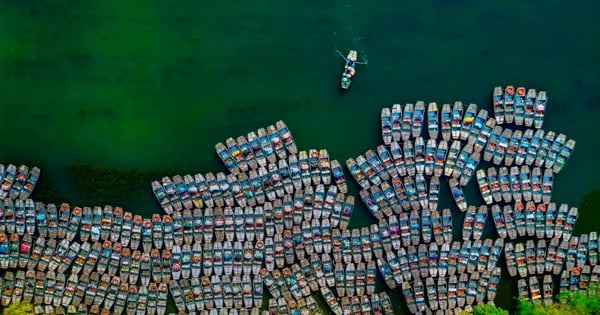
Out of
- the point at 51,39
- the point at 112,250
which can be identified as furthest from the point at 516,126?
the point at 51,39

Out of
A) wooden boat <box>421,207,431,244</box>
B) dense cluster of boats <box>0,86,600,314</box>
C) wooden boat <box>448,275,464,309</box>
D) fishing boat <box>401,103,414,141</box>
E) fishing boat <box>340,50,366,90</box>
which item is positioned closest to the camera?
dense cluster of boats <box>0,86,600,314</box>

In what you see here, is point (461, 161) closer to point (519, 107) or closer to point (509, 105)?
point (509, 105)

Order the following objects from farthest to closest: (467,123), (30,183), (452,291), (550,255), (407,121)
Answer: (467,123)
(407,121)
(550,255)
(452,291)
(30,183)

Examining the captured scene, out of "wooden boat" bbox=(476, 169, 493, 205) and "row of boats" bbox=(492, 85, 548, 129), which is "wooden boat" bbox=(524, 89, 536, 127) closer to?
"row of boats" bbox=(492, 85, 548, 129)

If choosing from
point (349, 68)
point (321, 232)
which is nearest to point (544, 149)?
point (349, 68)

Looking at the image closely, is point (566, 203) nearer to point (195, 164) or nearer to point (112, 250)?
point (195, 164)

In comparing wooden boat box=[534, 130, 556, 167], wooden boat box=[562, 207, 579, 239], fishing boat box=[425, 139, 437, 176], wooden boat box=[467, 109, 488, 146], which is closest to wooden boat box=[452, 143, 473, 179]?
wooden boat box=[467, 109, 488, 146]

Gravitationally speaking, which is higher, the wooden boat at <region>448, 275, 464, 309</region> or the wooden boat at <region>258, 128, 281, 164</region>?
the wooden boat at <region>258, 128, 281, 164</region>

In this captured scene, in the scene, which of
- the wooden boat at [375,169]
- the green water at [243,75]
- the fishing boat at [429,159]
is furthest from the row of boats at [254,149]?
the fishing boat at [429,159]
